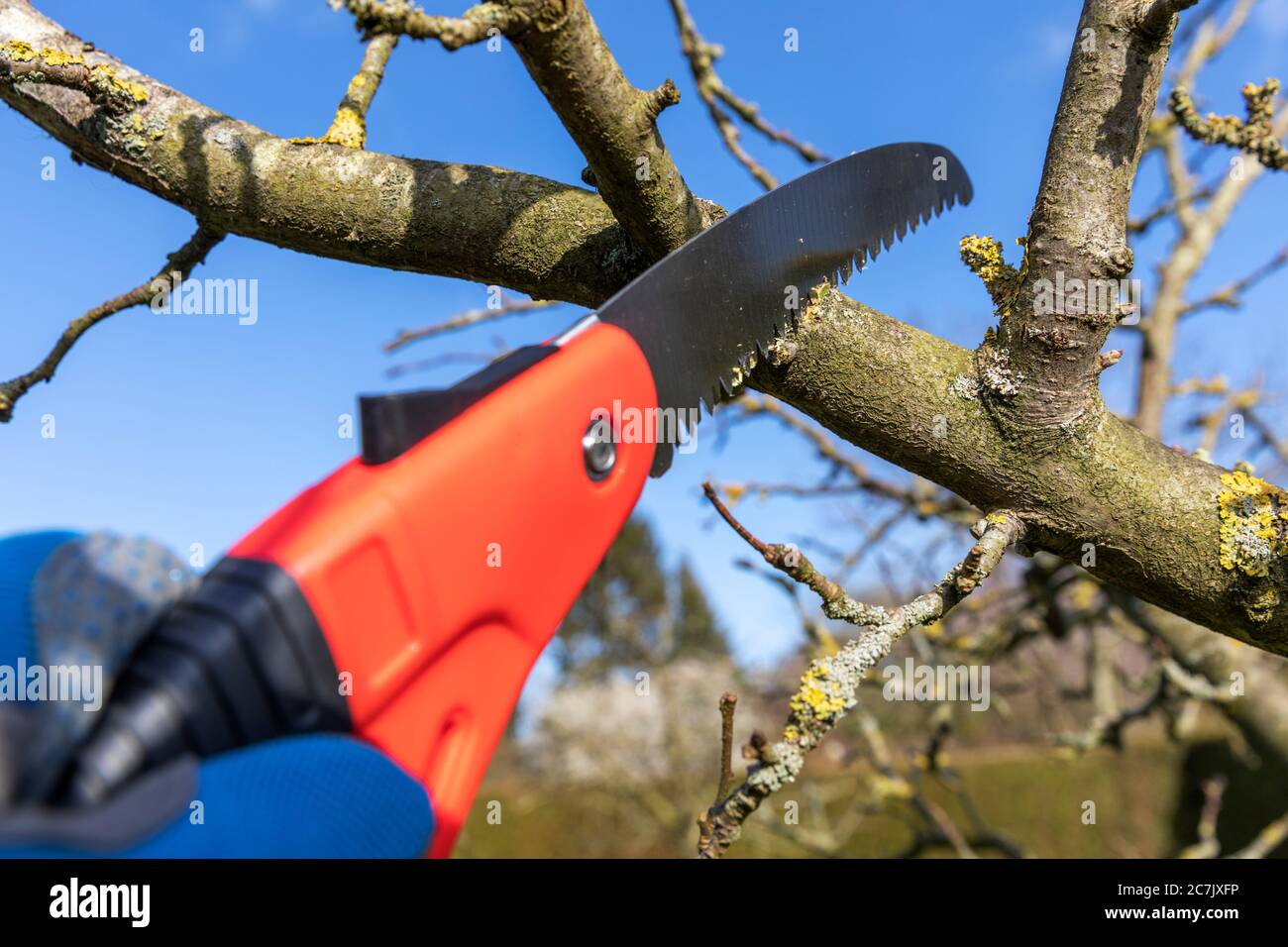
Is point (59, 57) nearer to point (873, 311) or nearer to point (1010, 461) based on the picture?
point (873, 311)

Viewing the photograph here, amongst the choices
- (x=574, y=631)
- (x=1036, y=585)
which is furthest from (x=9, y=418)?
(x=574, y=631)

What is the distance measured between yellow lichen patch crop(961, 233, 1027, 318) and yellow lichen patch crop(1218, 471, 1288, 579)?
48 cm

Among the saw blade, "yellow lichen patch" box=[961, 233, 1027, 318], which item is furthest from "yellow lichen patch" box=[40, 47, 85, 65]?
"yellow lichen patch" box=[961, 233, 1027, 318]

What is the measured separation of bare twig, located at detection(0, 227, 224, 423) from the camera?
175 centimetres

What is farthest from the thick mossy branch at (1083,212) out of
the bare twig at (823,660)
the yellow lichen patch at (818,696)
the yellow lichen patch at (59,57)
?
the yellow lichen patch at (59,57)

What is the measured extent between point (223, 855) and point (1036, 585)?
10.0ft

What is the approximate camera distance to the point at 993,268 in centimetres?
155

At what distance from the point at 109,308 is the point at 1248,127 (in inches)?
95.2

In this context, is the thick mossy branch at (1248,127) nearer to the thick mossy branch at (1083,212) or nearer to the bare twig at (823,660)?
the thick mossy branch at (1083,212)

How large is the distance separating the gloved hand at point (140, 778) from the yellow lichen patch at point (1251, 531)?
4.29ft

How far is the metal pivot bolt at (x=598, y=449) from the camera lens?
122cm

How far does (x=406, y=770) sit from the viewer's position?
3.23 feet

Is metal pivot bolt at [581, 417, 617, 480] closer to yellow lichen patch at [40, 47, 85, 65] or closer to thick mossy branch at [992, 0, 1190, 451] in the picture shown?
thick mossy branch at [992, 0, 1190, 451]
